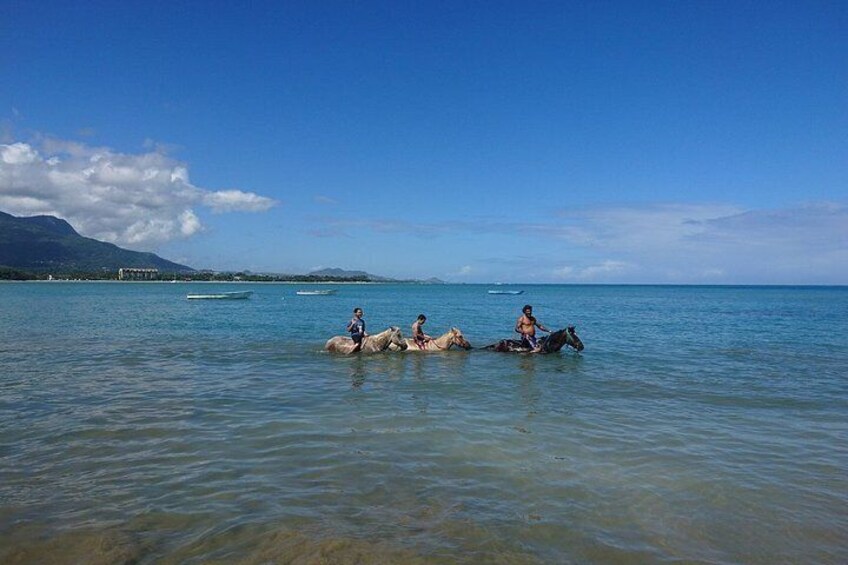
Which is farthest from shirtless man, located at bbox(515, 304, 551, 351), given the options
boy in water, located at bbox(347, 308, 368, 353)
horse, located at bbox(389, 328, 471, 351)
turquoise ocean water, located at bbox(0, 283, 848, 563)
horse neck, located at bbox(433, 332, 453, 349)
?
boy in water, located at bbox(347, 308, 368, 353)

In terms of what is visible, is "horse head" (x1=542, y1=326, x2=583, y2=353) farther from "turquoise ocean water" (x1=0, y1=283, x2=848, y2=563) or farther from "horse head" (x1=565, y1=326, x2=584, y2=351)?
"turquoise ocean water" (x1=0, y1=283, x2=848, y2=563)

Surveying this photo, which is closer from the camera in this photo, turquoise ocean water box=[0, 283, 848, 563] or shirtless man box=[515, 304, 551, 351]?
turquoise ocean water box=[0, 283, 848, 563]

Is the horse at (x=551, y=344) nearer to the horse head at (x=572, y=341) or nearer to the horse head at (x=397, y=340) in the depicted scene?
the horse head at (x=572, y=341)

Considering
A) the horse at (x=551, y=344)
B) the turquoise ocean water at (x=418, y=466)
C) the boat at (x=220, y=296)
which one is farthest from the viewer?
the boat at (x=220, y=296)

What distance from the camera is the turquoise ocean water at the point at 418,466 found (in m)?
6.25

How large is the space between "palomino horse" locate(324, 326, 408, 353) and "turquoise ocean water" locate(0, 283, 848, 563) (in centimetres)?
435

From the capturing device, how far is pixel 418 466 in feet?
28.9

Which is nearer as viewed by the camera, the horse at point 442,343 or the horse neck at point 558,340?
the horse neck at point 558,340

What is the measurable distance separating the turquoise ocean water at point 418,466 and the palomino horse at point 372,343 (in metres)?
4.35

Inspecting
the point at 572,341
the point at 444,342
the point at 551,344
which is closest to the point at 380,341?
the point at 444,342

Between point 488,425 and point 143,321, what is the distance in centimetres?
3918

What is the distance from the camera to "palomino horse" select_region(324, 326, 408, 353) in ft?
76.6

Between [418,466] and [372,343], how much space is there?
1501 cm

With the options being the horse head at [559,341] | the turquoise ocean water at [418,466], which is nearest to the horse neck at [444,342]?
the horse head at [559,341]
